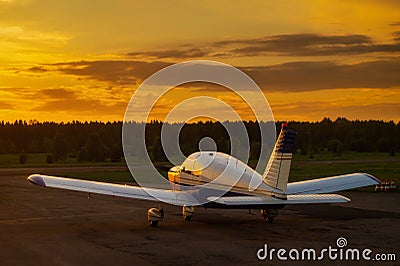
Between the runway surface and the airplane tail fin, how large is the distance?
71.5 inches

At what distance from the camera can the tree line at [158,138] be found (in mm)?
100812

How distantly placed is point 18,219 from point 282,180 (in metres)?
12.2

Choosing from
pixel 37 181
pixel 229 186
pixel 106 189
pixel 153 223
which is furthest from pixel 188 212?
pixel 37 181

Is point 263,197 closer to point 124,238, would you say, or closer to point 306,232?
point 306,232

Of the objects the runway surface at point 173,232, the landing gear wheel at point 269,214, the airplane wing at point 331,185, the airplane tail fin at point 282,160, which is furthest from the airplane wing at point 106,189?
the airplane wing at point 331,185

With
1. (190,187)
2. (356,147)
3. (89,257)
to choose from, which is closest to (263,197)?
(190,187)

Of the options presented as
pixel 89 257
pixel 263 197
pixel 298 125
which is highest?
pixel 298 125

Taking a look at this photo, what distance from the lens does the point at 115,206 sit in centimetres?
3162

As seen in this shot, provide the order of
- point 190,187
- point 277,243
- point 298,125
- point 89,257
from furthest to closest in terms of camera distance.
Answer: point 298,125 → point 190,187 → point 277,243 → point 89,257

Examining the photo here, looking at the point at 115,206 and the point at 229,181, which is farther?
the point at 115,206

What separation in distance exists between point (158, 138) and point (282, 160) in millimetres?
77999

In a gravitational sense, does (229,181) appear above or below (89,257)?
above
